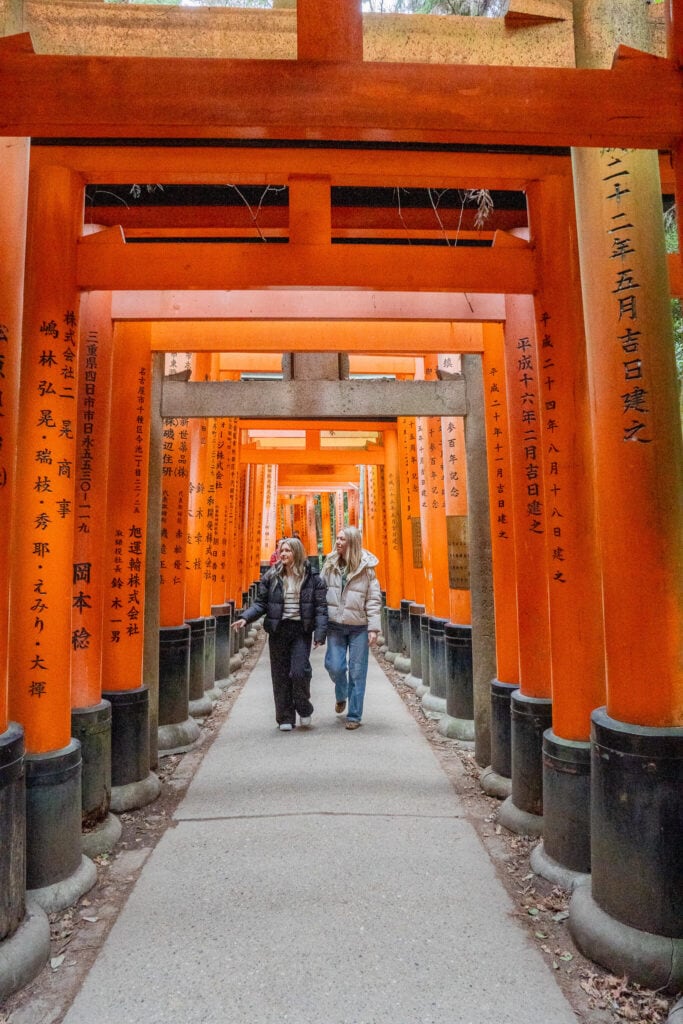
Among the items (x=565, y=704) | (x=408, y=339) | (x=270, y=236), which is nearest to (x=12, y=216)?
(x=270, y=236)

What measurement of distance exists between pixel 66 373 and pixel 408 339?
2528 millimetres

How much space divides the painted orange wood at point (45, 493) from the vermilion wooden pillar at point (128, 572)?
0.87 m

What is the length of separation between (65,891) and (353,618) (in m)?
3.00

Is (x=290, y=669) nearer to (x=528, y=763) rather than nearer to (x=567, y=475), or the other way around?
(x=528, y=763)

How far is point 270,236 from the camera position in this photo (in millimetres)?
4020

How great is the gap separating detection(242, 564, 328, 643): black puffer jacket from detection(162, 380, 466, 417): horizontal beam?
135 centimetres

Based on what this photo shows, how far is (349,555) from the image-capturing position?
17.7 ft

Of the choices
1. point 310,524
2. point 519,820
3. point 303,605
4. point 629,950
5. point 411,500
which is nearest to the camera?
point 629,950

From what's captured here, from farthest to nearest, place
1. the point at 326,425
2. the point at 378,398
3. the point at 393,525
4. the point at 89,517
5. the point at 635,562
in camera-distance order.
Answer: the point at 393,525 < the point at 326,425 < the point at 378,398 < the point at 89,517 < the point at 635,562

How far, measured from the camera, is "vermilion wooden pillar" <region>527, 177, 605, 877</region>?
2725 mm

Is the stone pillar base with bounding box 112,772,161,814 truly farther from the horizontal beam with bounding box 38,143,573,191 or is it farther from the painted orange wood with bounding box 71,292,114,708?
the horizontal beam with bounding box 38,143,573,191

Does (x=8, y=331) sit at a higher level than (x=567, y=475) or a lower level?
higher

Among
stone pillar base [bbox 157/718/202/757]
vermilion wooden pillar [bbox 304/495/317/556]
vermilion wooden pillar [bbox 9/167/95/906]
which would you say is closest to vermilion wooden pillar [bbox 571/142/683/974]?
vermilion wooden pillar [bbox 9/167/95/906]

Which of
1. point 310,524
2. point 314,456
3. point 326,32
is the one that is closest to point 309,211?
point 326,32
